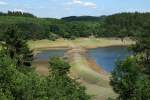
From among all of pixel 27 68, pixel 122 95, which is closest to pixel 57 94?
pixel 122 95

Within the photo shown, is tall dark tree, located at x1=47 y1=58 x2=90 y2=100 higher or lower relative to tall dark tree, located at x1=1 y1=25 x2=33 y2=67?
lower

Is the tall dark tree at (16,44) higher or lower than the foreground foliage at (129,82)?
higher

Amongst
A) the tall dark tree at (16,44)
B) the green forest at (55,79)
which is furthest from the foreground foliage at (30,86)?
the tall dark tree at (16,44)

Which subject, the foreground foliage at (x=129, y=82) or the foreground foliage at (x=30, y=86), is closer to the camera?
the foreground foliage at (x=30, y=86)

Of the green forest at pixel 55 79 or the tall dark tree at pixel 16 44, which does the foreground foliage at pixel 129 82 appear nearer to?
the green forest at pixel 55 79

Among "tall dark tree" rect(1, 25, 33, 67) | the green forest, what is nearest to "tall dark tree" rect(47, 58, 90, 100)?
the green forest

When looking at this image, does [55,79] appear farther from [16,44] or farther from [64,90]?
[16,44]

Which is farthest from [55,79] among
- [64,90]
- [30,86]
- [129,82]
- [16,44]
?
[16,44]

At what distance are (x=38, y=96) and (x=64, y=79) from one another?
14.4 metres

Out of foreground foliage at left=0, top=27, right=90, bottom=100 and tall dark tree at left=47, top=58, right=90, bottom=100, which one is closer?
foreground foliage at left=0, top=27, right=90, bottom=100

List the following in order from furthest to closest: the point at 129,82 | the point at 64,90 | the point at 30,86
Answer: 1. the point at 129,82
2. the point at 64,90
3. the point at 30,86

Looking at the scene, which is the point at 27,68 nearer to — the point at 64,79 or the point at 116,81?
the point at 64,79

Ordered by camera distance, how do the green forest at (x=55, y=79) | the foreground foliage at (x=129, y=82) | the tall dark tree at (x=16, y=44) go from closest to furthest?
the green forest at (x=55, y=79) → the foreground foliage at (x=129, y=82) → the tall dark tree at (x=16, y=44)

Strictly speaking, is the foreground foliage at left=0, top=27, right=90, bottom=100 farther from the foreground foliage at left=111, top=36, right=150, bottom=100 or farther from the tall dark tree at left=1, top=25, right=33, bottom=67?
the tall dark tree at left=1, top=25, right=33, bottom=67
